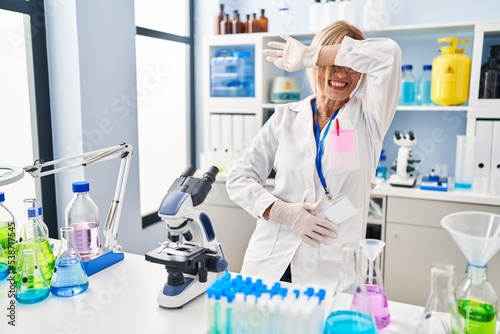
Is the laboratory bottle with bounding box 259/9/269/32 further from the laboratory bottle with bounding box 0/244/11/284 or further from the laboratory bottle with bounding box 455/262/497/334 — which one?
the laboratory bottle with bounding box 455/262/497/334

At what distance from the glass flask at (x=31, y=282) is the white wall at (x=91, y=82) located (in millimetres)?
1193

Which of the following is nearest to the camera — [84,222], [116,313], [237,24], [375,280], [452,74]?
[375,280]

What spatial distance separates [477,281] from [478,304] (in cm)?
4

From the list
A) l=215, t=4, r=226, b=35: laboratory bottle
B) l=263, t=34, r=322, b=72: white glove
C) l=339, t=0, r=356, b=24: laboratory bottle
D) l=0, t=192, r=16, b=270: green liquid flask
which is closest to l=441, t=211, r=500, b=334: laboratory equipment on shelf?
l=263, t=34, r=322, b=72: white glove

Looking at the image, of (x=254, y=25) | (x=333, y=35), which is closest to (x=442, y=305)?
(x=333, y=35)

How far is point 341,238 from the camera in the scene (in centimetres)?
160

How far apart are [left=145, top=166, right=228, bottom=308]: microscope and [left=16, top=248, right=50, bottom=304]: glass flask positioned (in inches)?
12.5

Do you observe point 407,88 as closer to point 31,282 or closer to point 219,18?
point 219,18

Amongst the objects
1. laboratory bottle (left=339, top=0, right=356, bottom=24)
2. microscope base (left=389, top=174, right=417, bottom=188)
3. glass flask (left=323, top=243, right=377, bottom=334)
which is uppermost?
laboratory bottle (left=339, top=0, right=356, bottom=24)

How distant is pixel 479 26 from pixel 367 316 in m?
2.05

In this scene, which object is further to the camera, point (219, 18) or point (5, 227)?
point (219, 18)

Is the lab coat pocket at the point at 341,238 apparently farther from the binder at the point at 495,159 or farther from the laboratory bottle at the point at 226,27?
the laboratory bottle at the point at 226,27

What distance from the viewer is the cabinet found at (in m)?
2.39

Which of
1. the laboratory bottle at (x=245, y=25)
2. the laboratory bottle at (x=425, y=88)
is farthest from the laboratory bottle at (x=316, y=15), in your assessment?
the laboratory bottle at (x=425, y=88)
